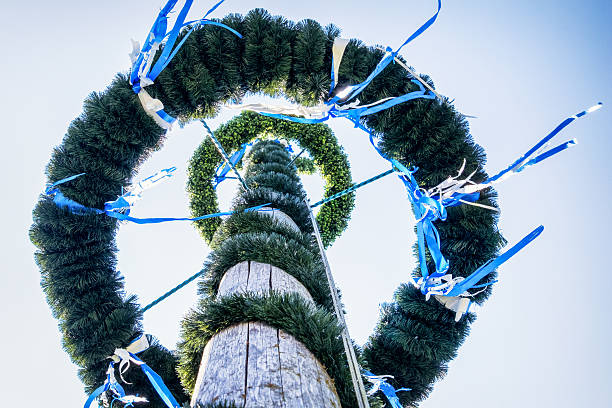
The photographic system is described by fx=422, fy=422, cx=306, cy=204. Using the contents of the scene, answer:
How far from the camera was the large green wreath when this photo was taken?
9.94 feet

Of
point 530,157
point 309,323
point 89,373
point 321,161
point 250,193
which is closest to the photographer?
point 309,323

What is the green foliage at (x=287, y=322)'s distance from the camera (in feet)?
5.58

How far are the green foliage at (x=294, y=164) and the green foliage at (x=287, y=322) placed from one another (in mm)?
4260

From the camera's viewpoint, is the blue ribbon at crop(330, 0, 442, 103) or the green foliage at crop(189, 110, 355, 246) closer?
the blue ribbon at crop(330, 0, 442, 103)

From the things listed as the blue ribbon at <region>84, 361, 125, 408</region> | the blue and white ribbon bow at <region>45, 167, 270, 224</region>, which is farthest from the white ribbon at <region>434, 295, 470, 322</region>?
the blue ribbon at <region>84, 361, 125, 408</region>

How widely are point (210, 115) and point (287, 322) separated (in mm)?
2071

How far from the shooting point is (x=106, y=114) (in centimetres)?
306

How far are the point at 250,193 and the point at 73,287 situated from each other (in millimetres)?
1462

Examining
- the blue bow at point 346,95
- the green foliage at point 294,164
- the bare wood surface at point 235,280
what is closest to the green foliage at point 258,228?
the bare wood surface at point 235,280

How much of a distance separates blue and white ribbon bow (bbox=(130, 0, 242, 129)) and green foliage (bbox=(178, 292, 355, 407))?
1.70 metres

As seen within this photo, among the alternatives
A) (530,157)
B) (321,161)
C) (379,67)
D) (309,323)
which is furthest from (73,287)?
(321,161)

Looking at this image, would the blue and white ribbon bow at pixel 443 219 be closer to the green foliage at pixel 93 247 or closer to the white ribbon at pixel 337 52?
the white ribbon at pixel 337 52

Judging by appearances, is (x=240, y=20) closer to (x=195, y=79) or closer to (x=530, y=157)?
(x=195, y=79)

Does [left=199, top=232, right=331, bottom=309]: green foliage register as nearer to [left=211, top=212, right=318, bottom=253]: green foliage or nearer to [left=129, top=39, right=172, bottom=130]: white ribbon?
[left=211, top=212, right=318, bottom=253]: green foliage
